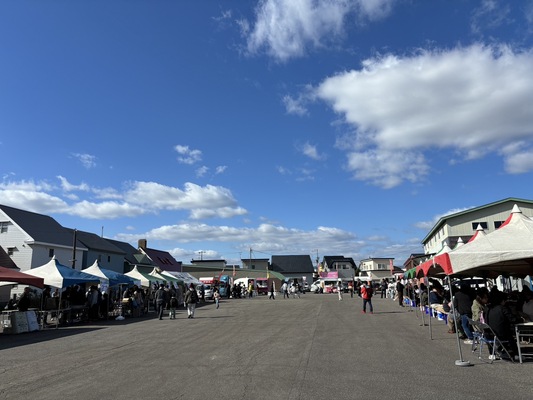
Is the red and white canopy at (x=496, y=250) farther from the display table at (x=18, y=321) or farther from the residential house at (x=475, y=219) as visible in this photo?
the residential house at (x=475, y=219)

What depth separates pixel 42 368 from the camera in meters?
9.44

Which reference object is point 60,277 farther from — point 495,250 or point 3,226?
point 3,226

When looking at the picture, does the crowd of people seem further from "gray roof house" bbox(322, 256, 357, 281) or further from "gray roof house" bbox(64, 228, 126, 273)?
"gray roof house" bbox(322, 256, 357, 281)

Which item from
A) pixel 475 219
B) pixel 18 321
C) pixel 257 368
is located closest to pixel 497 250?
pixel 257 368

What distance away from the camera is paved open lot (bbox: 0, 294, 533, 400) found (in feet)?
22.8

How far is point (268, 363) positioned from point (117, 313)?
18832 mm

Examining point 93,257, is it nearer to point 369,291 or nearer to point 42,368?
point 369,291

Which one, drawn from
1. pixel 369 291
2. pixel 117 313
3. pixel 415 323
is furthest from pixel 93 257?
pixel 415 323

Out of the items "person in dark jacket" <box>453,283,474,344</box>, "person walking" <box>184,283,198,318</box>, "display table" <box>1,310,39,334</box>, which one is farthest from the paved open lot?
"person walking" <box>184,283,198,318</box>

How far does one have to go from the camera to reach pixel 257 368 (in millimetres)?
8797

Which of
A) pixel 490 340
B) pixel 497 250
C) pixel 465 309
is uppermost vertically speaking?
pixel 497 250

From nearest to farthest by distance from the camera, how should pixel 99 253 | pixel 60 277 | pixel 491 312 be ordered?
pixel 491 312 < pixel 60 277 < pixel 99 253

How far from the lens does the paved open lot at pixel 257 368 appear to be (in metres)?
6.95

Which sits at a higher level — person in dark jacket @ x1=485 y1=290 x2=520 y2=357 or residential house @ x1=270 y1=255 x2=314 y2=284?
residential house @ x1=270 y1=255 x2=314 y2=284
